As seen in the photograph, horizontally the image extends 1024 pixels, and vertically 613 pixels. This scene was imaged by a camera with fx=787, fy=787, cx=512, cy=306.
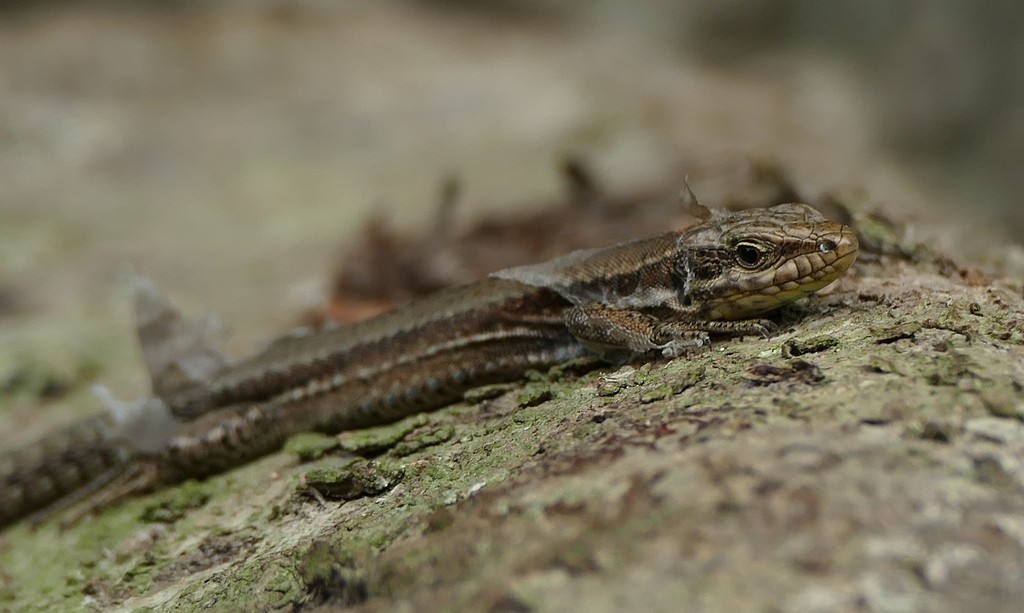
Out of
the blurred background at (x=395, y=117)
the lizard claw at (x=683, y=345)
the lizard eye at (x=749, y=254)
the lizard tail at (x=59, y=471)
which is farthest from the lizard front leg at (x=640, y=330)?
the blurred background at (x=395, y=117)

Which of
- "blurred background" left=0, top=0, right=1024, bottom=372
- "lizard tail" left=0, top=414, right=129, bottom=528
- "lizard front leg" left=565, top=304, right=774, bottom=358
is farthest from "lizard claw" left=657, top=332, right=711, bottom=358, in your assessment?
"blurred background" left=0, top=0, right=1024, bottom=372

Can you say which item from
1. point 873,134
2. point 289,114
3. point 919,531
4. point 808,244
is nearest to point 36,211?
point 289,114

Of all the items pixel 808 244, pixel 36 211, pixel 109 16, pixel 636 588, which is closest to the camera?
pixel 636 588

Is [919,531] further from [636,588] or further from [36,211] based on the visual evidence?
[36,211]

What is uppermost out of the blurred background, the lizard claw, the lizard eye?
the blurred background

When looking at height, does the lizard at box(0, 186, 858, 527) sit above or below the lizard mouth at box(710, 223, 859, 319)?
above

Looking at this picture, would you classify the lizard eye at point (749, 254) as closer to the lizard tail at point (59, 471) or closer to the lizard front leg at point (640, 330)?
the lizard front leg at point (640, 330)

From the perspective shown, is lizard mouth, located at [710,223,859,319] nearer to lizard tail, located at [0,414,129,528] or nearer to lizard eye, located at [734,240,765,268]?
lizard eye, located at [734,240,765,268]
